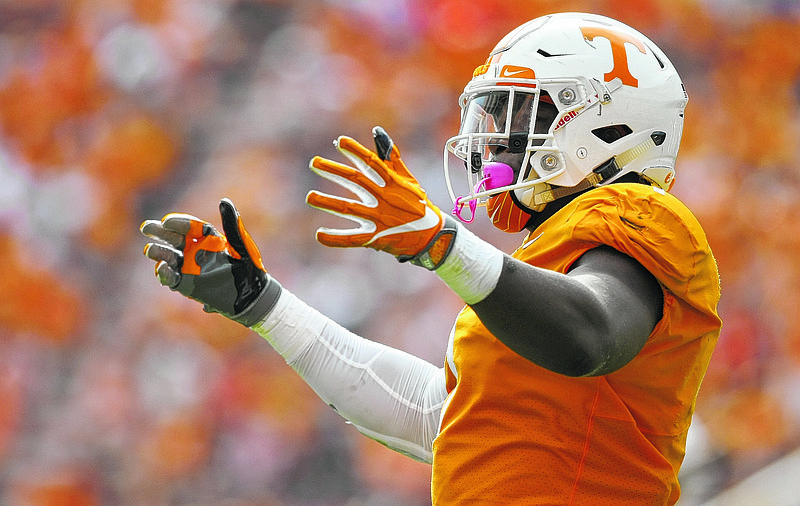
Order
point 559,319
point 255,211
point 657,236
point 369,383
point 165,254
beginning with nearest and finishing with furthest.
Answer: point 559,319 → point 657,236 → point 165,254 → point 369,383 → point 255,211

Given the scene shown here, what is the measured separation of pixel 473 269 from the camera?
1.01 m

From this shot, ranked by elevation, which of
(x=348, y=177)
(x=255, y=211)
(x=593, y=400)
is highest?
(x=348, y=177)

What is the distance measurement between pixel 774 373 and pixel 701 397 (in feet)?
1.05

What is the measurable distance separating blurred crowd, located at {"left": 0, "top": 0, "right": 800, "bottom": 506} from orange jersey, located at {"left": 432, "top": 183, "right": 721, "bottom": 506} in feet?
7.63

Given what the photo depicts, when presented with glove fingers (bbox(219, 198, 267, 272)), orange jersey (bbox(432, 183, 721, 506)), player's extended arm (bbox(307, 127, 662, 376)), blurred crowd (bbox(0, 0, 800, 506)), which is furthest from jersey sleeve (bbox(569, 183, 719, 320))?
blurred crowd (bbox(0, 0, 800, 506))

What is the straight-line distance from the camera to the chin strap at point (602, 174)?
4.61ft

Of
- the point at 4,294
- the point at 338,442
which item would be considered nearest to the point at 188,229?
the point at 338,442

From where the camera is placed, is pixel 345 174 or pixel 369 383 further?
pixel 369 383

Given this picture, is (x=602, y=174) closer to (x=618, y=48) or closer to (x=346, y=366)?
(x=618, y=48)

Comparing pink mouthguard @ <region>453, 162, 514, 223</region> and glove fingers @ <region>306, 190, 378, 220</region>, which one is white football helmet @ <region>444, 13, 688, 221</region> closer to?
pink mouthguard @ <region>453, 162, 514, 223</region>

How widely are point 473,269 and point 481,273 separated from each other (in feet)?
0.03

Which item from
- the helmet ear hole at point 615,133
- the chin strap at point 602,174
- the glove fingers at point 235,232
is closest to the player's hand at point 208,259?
the glove fingers at point 235,232

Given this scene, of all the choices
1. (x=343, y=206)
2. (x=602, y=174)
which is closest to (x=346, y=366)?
(x=602, y=174)

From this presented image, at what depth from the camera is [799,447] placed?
3402 mm
